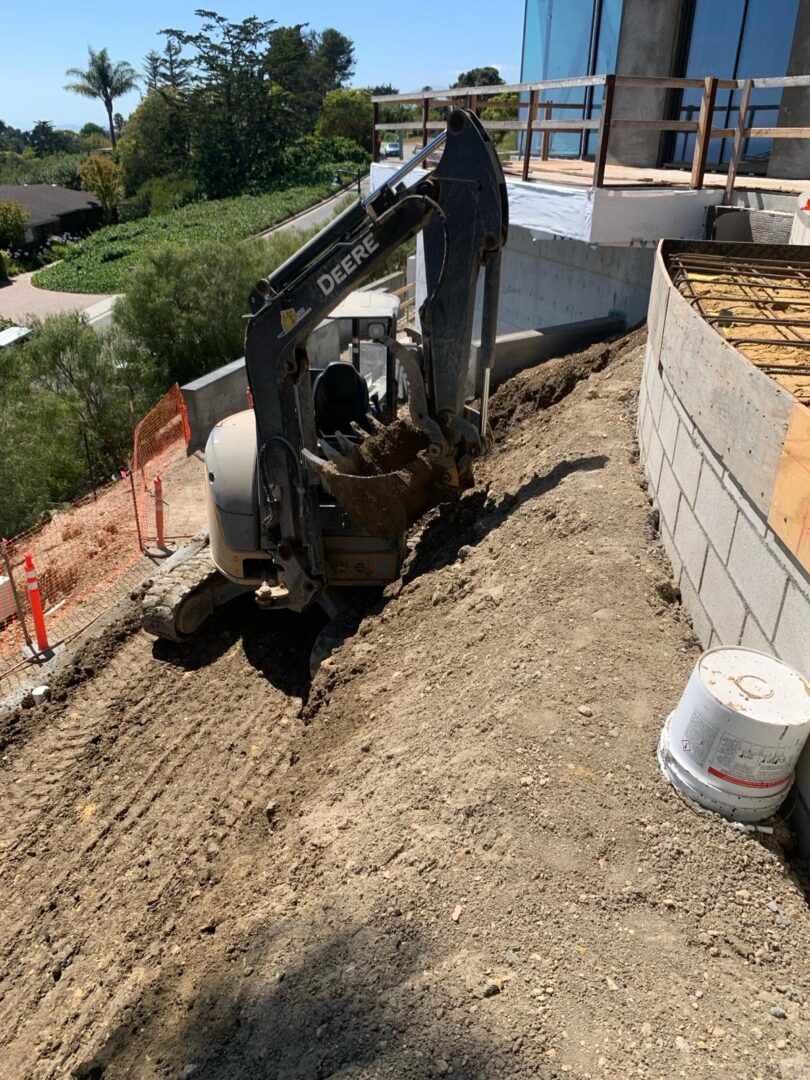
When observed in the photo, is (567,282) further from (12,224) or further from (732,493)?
(12,224)

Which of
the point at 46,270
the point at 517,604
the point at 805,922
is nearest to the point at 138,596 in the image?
the point at 517,604

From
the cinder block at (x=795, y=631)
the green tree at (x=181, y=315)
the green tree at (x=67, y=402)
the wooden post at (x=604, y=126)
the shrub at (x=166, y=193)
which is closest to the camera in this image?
the cinder block at (x=795, y=631)

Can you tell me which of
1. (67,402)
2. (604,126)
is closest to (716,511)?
(604,126)

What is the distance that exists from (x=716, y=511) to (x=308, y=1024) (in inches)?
130

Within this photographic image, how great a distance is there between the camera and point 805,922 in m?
3.19

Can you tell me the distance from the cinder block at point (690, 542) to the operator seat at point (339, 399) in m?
3.25

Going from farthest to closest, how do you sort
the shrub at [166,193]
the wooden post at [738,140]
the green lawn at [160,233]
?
the shrub at [166,193], the green lawn at [160,233], the wooden post at [738,140]

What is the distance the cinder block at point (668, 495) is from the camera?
211 inches

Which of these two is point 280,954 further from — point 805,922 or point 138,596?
point 138,596

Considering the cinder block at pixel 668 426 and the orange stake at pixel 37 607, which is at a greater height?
the cinder block at pixel 668 426

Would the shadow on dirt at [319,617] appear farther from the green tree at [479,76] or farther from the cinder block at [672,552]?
the green tree at [479,76]

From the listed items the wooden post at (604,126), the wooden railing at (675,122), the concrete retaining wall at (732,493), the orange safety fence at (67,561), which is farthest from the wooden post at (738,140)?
the orange safety fence at (67,561)

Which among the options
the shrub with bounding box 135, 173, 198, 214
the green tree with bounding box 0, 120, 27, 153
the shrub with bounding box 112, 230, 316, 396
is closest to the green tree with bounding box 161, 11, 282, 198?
the shrub with bounding box 135, 173, 198, 214

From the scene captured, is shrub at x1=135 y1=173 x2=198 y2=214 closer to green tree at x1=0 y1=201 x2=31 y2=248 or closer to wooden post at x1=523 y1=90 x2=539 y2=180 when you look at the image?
green tree at x1=0 y1=201 x2=31 y2=248
